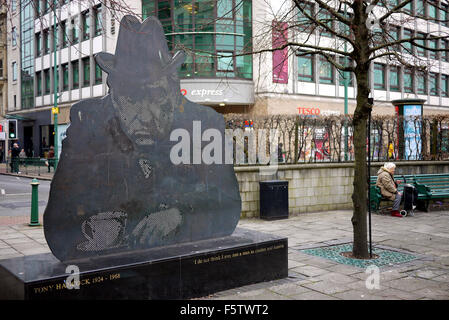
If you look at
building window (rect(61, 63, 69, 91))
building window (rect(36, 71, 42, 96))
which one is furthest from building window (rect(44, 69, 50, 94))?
building window (rect(61, 63, 69, 91))

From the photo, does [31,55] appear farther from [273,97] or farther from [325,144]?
[325,144]

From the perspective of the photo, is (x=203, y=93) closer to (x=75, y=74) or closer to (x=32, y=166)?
(x=32, y=166)

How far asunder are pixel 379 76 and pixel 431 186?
2521 centimetres

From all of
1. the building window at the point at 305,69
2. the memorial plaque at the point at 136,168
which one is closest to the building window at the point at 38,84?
the building window at the point at 305,69

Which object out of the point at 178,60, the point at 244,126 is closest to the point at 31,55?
the point at 244,126

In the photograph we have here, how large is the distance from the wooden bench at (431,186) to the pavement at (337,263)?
590mm

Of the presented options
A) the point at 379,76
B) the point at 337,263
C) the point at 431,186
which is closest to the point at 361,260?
the point at 337,263

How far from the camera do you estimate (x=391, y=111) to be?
37.3 metres

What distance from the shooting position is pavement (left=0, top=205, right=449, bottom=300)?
5605mm

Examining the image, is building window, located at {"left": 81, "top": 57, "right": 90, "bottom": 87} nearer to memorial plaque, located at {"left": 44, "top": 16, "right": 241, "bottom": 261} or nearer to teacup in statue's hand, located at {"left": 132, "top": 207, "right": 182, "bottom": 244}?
memorial plaque, located at {"left": 44, "top": 16, "right": 241, "bottom": 261}

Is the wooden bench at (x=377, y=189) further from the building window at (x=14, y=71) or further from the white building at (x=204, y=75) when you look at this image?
the building window at (x=14, y=71)
